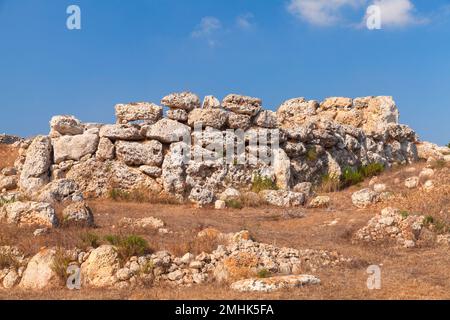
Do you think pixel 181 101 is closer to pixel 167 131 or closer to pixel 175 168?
pixel 167 131

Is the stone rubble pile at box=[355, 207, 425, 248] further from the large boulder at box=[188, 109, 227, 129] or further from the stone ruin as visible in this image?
the large boulder at box=[188, 109, 227, 129]

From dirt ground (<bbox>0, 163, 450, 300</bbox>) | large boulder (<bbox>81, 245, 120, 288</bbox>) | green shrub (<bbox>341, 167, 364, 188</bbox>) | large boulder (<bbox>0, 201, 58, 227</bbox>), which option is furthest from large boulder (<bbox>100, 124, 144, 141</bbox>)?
large boulder (<bbox>81, 245, 120, 288</bbox>)

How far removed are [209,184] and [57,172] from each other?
17.1 feet

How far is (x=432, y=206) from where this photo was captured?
13.6 metres

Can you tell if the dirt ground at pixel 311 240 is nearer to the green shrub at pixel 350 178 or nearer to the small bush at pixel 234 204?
the small bush at pixel 234 204

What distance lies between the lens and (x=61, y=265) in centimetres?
810

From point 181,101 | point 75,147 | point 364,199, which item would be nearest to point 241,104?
point 181,101

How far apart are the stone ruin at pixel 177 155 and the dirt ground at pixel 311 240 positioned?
1085mm

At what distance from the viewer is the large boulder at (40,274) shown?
795 centimetres

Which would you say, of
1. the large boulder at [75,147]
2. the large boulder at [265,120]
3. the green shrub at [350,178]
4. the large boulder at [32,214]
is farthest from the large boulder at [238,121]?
the large boulder at [32,214]

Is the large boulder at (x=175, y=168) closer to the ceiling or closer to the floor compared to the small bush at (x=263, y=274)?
closer to the ceiling

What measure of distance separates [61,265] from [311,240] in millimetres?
5388

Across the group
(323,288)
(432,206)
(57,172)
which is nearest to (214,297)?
(323,288)
